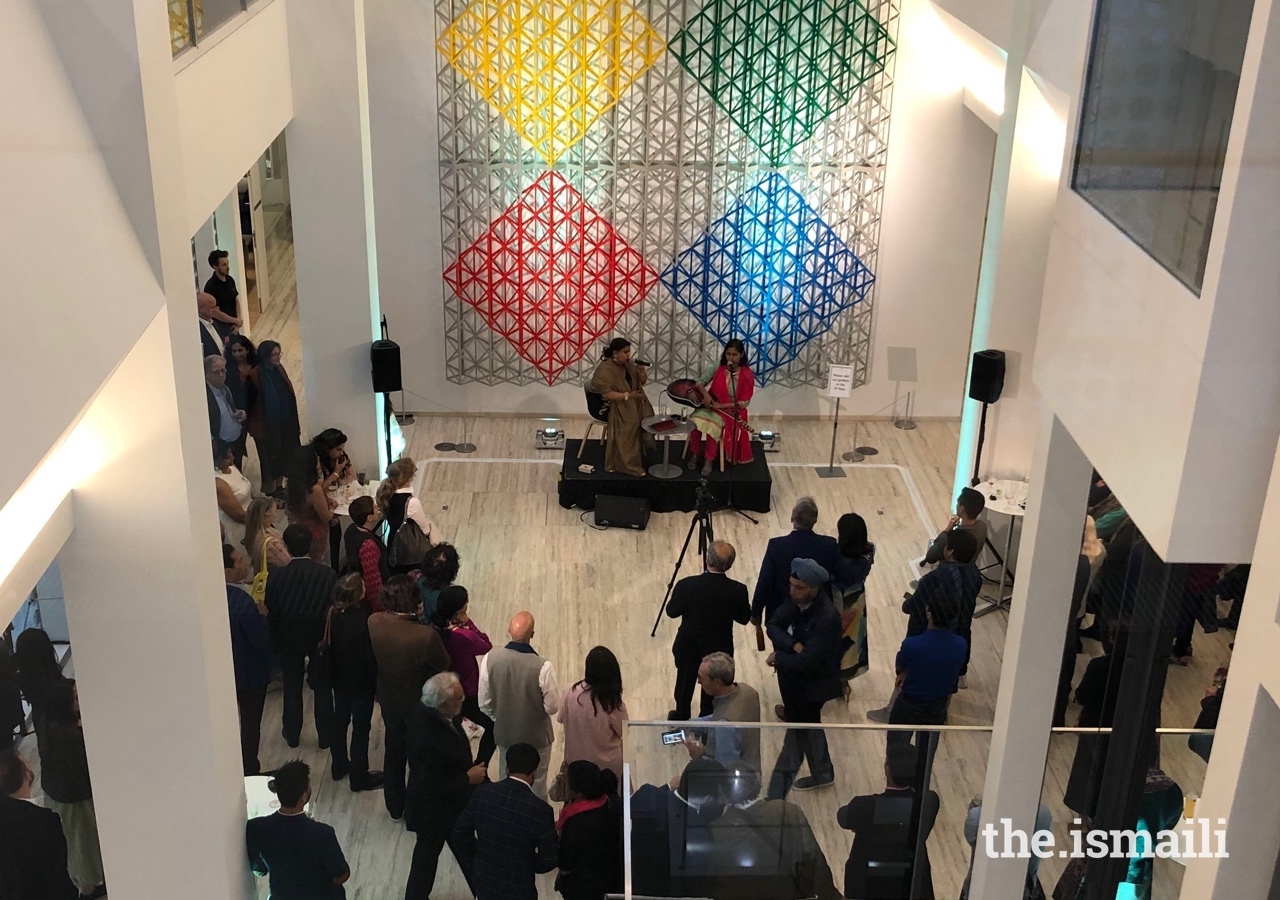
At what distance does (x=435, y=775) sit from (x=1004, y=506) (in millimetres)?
4769

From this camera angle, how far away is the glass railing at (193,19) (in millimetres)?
6016

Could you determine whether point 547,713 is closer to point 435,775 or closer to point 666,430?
point 435,775

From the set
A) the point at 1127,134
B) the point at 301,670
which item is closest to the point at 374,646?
the point at 301,670

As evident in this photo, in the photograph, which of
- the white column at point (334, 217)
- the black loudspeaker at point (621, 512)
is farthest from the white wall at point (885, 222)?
the black loudspeaker at point (621, 512)

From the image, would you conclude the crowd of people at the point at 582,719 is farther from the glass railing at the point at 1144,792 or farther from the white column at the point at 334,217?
the white column at the point at 334,217

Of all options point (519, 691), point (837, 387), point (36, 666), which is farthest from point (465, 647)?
point (837, 387)

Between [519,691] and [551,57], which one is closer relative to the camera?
[519,691]

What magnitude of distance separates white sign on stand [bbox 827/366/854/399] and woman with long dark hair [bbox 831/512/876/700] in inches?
142

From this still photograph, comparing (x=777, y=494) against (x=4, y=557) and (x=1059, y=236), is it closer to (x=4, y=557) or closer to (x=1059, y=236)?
(x=1059, y=236)

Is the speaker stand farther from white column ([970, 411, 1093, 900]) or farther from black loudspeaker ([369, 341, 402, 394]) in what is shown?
white column ([970, 411, 1093, 900])

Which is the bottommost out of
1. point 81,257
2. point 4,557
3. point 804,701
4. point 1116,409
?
point 804,701

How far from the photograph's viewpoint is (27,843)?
16.4 ft

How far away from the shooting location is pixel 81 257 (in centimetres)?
337

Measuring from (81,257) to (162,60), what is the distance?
3.26 feet
